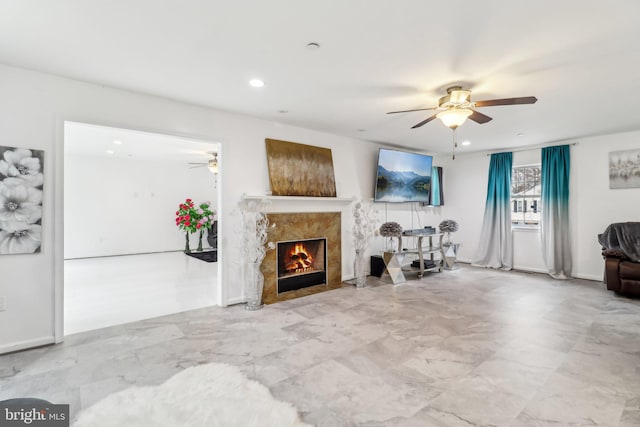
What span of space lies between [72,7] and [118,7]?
0.29 m

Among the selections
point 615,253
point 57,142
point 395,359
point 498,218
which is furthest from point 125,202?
point 615,253

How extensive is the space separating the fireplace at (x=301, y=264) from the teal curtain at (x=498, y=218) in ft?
12.6

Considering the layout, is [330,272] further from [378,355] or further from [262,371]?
[262,371]

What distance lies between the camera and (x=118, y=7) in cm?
197

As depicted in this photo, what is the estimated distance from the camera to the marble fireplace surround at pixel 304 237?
4.36m

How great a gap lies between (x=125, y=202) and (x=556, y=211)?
382 inches

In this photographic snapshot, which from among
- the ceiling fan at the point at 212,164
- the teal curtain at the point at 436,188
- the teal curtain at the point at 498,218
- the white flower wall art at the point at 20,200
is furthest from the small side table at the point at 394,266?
the white flower wall art at the point at 20,200

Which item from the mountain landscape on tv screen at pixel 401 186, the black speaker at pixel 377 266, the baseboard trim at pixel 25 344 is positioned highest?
the mountain landscape on tv screen at pixel 401 186

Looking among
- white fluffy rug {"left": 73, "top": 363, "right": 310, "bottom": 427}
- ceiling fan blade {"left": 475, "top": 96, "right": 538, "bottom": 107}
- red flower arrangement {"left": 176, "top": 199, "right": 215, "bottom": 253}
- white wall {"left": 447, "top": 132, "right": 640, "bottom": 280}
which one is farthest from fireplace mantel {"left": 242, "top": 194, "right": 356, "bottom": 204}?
red flower arrangement {"left": 176, "top": 199, "right": 215, "bottom": 253}

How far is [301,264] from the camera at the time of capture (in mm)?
4934

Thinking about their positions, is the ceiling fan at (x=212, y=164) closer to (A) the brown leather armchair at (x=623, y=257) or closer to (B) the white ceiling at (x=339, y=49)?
(B) the white ceiling at (x=339, y=49)

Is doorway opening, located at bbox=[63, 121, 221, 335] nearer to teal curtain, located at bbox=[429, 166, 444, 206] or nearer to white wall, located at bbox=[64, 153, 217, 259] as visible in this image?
white wall, located at bbox=[64, 153, 217, 259]

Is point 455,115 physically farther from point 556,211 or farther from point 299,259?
point 556,211

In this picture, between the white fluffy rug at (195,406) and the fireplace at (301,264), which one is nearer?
the white fluffy rug at (195,406)
